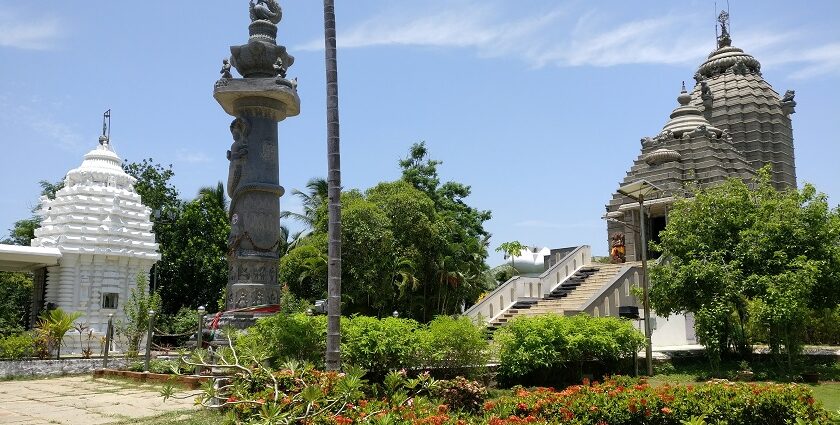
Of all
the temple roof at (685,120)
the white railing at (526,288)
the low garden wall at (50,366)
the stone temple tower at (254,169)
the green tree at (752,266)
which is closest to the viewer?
the green tree at (752,266)

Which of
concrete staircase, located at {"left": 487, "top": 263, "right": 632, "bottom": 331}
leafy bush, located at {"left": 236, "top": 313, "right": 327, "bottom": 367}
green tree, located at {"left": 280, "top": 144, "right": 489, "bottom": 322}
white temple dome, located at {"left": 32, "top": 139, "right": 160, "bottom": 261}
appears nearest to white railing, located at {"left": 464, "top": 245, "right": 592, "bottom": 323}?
concrete staircase, located at {"left": 487, "top": 263, "right": 632, "bottom": 331}

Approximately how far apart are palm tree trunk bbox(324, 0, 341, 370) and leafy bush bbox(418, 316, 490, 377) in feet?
9.44

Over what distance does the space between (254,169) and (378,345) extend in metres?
6.77

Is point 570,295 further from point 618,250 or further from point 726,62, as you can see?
point 726,62

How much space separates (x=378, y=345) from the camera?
10734mm

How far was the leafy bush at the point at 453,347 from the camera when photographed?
11.4m

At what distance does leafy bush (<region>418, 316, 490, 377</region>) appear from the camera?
37.5 ft

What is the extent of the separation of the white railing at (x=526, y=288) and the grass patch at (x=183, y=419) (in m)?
10.1

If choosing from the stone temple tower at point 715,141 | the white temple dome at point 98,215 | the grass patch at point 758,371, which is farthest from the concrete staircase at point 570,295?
the white temple dome at point 98,215

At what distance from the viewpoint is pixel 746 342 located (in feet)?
55.7

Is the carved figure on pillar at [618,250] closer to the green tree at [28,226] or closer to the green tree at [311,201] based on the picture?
the green tree at [311,201]

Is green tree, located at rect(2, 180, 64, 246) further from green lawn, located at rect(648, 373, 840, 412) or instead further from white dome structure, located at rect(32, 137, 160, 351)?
green lawn, located at rect(648, 373, 840, 412)

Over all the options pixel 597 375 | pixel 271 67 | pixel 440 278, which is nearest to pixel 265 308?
pixel 271 67

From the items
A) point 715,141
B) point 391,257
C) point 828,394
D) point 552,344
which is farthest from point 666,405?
point 715,141
